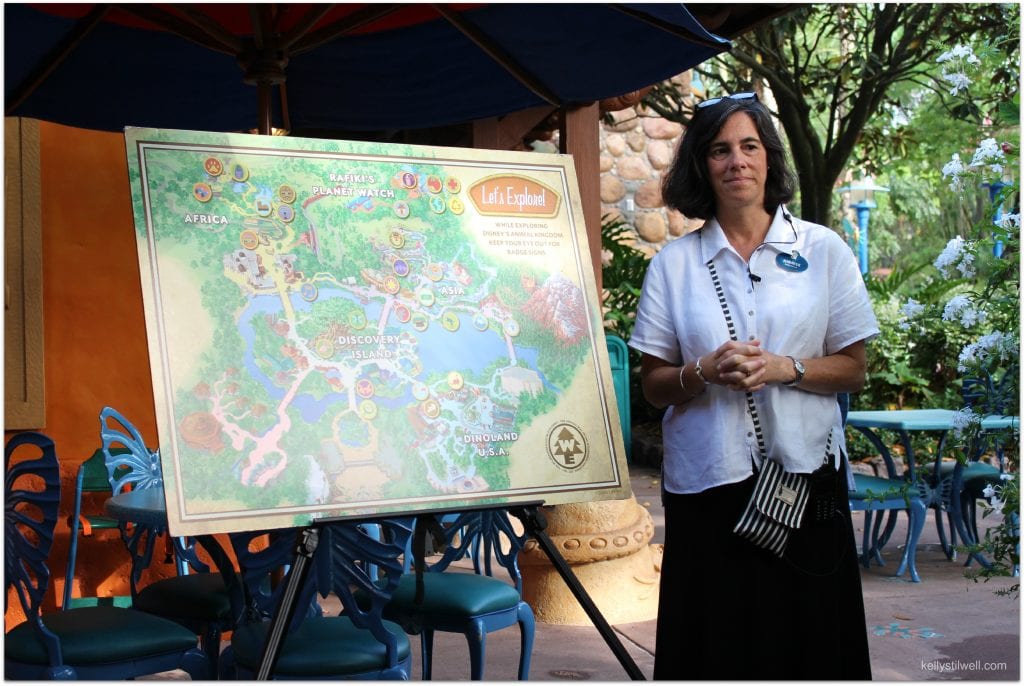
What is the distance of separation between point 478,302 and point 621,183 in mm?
9088

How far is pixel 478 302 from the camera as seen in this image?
2.74 meters

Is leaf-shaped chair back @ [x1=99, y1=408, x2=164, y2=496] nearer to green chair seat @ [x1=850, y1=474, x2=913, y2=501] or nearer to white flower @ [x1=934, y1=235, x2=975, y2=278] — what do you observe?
white flower @ [x1=934, y1=235, x2=975, y2=278]

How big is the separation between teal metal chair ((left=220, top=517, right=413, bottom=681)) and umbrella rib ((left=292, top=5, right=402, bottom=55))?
1707 millimetres

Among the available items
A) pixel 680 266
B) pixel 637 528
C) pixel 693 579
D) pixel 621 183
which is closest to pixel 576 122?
pixel 637 528

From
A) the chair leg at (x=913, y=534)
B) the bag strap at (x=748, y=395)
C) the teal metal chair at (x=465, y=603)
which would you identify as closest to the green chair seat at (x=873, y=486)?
the chair leg at (x=913, y=534)

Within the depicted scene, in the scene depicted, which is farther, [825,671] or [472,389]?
[472,389]

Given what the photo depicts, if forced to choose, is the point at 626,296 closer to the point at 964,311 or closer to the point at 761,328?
the point at 964,311

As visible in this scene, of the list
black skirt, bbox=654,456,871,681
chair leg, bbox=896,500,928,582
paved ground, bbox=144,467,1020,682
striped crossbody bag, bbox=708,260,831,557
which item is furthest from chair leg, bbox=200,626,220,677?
chair leg, bbox=896,500,928,582

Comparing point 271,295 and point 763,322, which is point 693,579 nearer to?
point 763,322

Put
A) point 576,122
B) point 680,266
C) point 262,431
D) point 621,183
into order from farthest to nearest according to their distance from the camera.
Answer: point 621,183 < point 576,122 < point 680,266 < point 262,431

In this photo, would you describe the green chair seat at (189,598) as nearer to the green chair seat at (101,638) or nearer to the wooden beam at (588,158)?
the green chair seat at (101,638)

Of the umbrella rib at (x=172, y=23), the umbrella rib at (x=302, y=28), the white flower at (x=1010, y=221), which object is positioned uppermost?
the umbrella rib at (x=172, y=23)

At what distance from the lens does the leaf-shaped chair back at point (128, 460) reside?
12.9 feet

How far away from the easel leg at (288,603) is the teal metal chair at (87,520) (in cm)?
212
